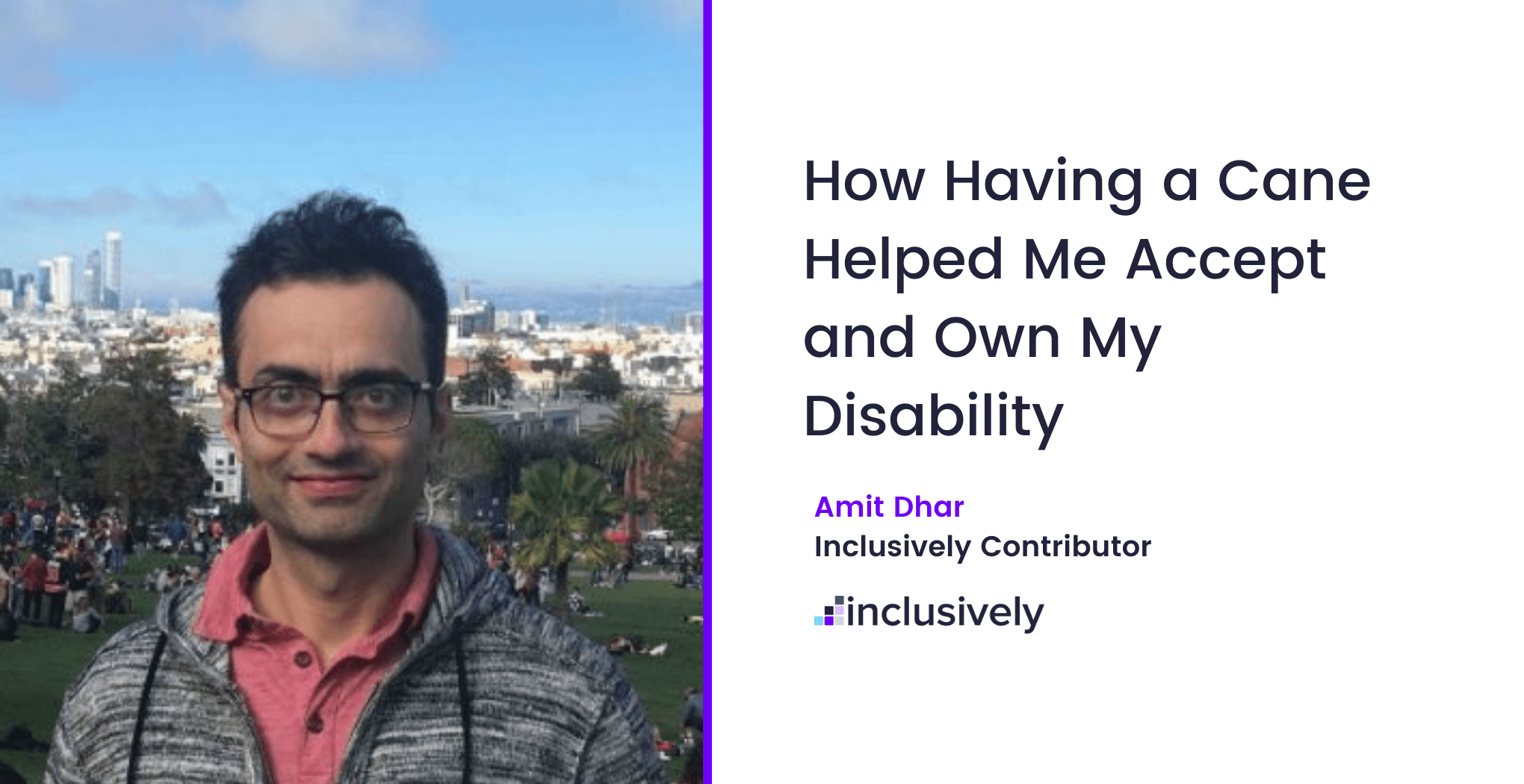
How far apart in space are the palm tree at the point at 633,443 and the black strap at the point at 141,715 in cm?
2636

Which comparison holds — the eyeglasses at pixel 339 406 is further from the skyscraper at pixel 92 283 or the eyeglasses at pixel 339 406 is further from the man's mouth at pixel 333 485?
the skyscraper at pixel 92 283

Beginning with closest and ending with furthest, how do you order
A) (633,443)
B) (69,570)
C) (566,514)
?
(69,570), (566,514), (633,443)

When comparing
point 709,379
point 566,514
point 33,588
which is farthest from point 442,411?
point 566,514

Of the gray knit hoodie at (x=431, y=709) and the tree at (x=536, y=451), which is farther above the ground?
the gray knit hoodie at (x=431, y=709)

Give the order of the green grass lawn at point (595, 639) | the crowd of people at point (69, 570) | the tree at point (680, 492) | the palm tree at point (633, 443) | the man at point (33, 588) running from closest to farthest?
1. the green grass lawn at point (595, 639)
2. the crowd of people at point (69, 570)
3. the man at point (33, 588)
4. the tree at point (680, 492)
5. the palm tree at point (633, 443)

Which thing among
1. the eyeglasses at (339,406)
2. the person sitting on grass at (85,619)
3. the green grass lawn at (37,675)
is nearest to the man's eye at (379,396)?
the eyeglasses at (339,406)

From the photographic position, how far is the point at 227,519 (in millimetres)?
21641

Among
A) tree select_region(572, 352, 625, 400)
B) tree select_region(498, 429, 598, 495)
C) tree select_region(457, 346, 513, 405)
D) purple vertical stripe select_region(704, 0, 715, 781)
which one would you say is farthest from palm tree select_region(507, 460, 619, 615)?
tree select_region(572, 352, 625, 400)

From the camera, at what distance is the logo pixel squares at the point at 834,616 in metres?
2.91

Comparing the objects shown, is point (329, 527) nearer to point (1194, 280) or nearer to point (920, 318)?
point (920, 318)

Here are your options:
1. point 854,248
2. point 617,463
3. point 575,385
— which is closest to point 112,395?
point 617,463

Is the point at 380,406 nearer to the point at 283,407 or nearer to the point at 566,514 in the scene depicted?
the point at 283,407

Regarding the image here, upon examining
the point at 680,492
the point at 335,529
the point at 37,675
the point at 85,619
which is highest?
the point at 335,529

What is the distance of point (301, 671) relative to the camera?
185cm
